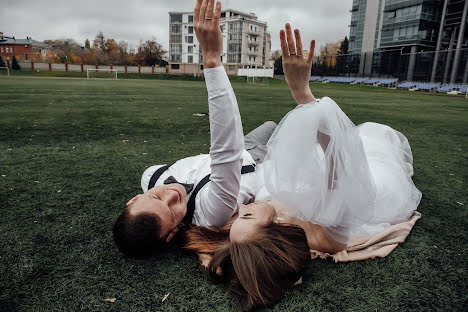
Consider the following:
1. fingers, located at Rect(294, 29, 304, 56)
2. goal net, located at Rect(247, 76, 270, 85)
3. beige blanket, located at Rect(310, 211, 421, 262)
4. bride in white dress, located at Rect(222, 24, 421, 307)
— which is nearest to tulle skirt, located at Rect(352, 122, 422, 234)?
beige blanket, located at Rect(310, 211, 421, 262)

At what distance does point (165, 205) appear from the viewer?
6.81 ft

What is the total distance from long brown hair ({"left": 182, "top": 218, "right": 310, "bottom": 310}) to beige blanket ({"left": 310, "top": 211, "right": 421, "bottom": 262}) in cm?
38

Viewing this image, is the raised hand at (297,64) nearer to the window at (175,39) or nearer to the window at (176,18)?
the window at (175,39)

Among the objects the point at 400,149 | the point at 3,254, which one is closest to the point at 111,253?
the point at 3,254

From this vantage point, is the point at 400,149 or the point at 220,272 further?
the point at 400,149

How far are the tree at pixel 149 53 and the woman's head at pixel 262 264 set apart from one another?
3310 inches

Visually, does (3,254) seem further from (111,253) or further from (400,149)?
(400,149)

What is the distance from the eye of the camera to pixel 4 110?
8.14 meters

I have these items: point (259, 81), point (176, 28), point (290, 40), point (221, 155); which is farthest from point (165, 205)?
point (176, 28)

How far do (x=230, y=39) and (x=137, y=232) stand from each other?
81457 millimetres

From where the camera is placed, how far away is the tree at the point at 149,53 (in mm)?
80000

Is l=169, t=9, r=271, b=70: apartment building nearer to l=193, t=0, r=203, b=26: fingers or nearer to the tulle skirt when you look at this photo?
the tulle skirt

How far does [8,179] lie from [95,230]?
163 centimetres

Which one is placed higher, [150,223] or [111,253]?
[150,223]
